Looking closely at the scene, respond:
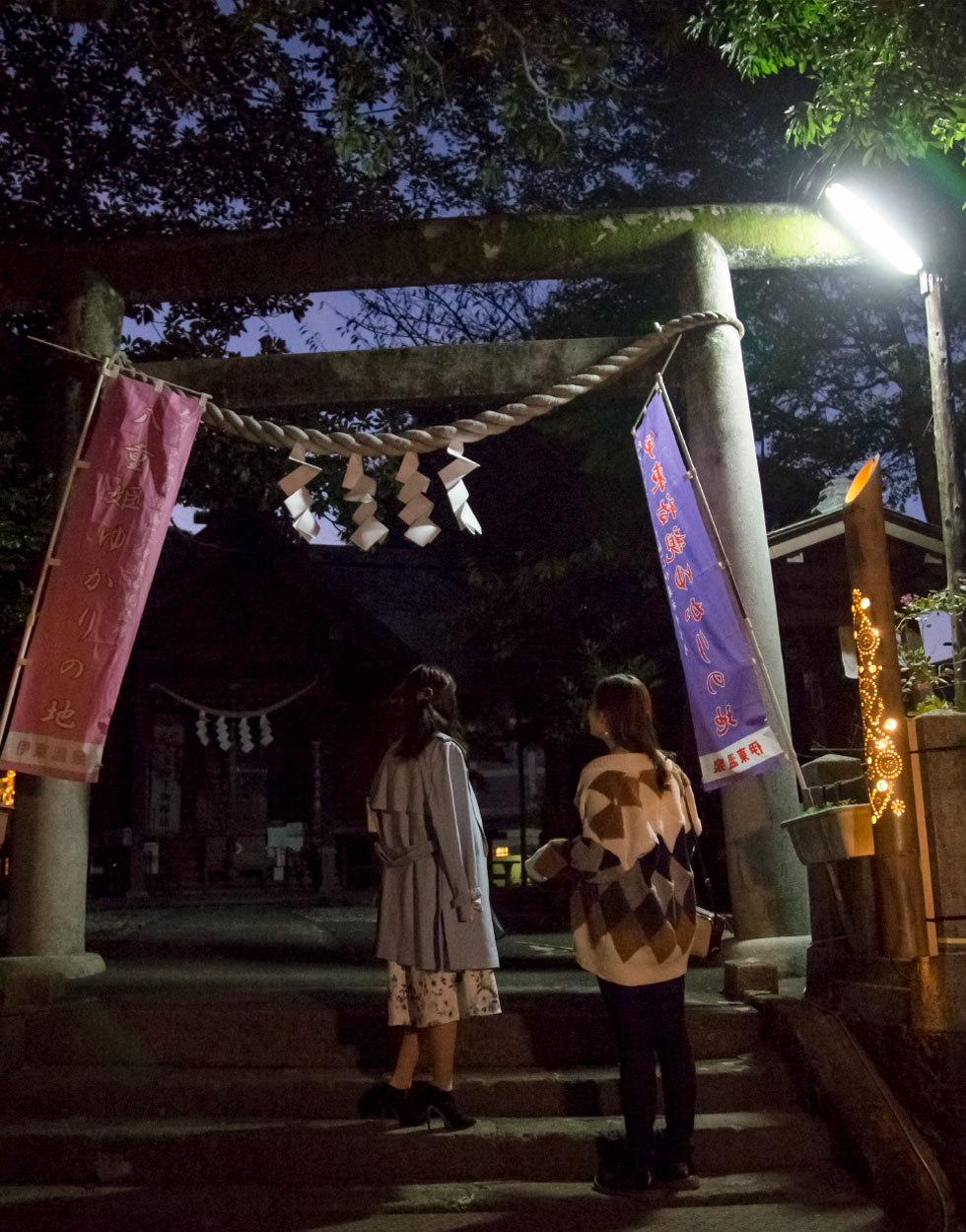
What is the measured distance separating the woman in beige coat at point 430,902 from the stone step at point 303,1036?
0.54m

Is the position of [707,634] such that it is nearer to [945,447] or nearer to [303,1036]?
[303,1036]

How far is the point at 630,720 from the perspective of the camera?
4.42 metres

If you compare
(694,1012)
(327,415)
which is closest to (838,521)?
(327,415)

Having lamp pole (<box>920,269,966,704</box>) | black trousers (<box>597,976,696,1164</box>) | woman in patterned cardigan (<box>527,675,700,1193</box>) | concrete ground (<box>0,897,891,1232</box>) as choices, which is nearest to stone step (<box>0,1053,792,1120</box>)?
concrete ground (<box>0,897,891,1232</box>)

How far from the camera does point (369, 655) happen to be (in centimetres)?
1919

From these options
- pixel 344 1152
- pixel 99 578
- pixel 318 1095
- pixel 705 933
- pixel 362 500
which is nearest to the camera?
pixel 705 933

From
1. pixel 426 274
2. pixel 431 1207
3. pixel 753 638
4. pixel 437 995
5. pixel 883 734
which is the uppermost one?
pixel 426 274

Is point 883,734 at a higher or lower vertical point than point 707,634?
lower

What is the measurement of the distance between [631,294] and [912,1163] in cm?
1202

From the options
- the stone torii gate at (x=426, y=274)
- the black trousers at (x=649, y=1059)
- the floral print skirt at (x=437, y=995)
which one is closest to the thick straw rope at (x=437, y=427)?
the stone torii gate at (x=426, y=274)

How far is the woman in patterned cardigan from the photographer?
4188 millimetres

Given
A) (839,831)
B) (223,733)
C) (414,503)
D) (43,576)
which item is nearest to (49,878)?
(43,576)

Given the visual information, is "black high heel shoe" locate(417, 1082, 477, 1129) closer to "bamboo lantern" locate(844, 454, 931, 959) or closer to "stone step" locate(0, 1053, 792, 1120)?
"stone step" locate(0, 1053, 792, 1120)

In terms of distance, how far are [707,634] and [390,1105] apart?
10.3 ft
